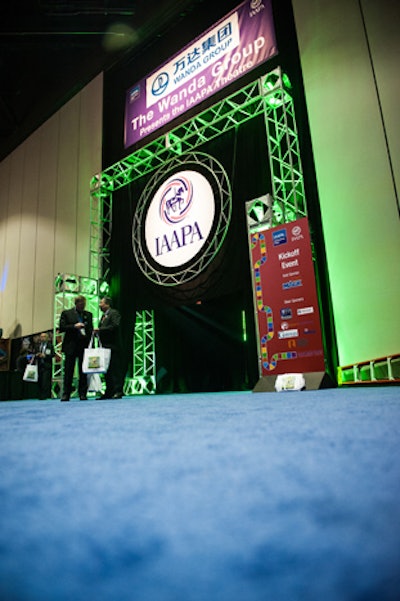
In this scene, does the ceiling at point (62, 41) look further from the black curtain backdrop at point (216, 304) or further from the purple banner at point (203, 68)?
the black curtain backdrop at point (216, 304)

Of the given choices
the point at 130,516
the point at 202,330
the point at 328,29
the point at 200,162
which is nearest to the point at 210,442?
the point at 130,516

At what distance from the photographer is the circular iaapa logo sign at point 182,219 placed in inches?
210

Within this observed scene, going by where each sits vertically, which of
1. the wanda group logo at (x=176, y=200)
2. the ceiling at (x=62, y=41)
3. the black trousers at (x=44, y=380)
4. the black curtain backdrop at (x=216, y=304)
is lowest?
the black trousers at (x=44, y=380)

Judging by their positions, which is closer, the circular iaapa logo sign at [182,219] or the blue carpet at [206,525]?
the blue carpet at [206,525]

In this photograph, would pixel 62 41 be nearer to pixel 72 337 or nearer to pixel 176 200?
pixel 176 200

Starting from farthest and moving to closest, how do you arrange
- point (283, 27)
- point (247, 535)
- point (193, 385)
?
point (193, 385)
point (283, 27)
point (247, 535)

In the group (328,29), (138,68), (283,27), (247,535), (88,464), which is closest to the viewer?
(247,535)

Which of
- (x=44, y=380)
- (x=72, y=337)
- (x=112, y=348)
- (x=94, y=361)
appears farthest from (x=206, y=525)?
(x=44, y=380)

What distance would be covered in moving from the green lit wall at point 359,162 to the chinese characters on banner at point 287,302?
83cm

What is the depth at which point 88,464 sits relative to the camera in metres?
0.67

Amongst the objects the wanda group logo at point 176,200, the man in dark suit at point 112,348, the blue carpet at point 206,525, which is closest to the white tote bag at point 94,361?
the man in dark suit at point 112,348

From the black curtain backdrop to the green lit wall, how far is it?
35.6 inches

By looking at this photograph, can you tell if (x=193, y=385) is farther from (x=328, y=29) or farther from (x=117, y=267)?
(x=328, y=29)

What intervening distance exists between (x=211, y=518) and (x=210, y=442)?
1.51ft
